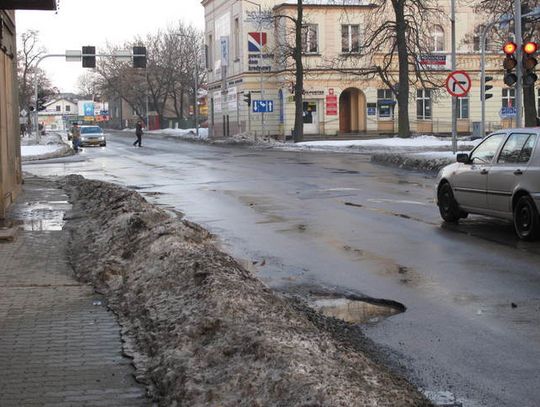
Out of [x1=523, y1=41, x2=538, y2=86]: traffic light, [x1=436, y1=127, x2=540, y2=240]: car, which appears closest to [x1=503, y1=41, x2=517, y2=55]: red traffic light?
[x1=523, y1=41, x2=538, y2=86]: traffic light

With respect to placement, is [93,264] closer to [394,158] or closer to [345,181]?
[345,181]

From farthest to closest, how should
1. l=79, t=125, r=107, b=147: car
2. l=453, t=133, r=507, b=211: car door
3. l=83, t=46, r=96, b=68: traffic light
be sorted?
l=79, t=125, r=107, b=147: car, l=83, t=46, r=96, b=68: traffic light, l=453, t=133, r=507, b=211: car door

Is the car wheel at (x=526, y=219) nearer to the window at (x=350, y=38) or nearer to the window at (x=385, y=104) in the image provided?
the window at (x=385, y=104)

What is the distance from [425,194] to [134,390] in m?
13.4

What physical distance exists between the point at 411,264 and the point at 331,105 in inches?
1924

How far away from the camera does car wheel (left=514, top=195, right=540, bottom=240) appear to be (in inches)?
397

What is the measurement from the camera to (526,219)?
10.3 meters

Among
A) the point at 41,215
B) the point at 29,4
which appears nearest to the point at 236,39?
the point at 41,215

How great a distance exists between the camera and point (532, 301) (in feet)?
22.7

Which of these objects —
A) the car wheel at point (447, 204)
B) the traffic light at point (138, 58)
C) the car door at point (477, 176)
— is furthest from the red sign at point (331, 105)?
the car door at point (477, 176)

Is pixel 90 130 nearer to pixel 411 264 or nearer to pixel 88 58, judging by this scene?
pixel 88 58

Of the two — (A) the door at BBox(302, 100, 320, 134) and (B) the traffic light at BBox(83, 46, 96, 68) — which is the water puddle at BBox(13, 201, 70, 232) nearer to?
(B) the traffic light at BBox(83, 46, 96, 68)

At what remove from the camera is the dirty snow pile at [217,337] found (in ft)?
13.1

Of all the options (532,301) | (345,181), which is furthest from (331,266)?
(345,181)
